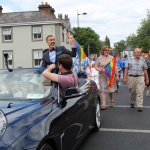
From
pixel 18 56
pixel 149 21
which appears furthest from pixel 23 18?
pixel 149 21

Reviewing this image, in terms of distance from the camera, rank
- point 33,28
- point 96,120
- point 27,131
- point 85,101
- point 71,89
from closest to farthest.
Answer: point 27,131
point 71,89
point 85,101
point 96,120
point 33,28

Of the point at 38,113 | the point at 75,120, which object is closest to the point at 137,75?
the point at 75,120

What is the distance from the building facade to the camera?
34219 mm

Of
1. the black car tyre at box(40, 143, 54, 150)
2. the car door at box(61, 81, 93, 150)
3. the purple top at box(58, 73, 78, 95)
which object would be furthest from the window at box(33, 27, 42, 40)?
the black car tyre at box(40, 143, 54, 150)

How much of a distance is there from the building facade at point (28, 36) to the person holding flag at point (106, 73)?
26726mm

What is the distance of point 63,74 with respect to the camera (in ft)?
12.0

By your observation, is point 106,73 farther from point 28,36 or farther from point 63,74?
point 28,36

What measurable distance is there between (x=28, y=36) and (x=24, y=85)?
104 feet

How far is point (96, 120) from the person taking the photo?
5309 millimetres

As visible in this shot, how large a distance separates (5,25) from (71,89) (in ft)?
110

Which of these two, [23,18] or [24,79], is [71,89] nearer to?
[24,79]

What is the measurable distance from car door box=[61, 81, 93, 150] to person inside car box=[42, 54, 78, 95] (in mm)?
233

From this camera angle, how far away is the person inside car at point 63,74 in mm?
3514

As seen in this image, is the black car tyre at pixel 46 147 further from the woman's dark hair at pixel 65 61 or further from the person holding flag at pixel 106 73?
the person holding flag at pixel 106 73
